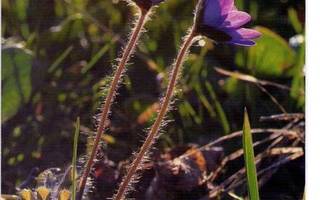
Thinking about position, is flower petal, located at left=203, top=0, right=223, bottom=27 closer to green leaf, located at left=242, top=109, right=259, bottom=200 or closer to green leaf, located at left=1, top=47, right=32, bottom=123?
green leaf, located at left=242, top=109, right=259, bottom=200

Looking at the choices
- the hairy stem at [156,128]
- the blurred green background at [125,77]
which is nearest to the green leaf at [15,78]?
the blurred green background at [125,77]

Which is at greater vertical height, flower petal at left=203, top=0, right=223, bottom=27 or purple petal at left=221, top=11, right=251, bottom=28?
flower petal at left=203, top=0, right=223, bottom=27

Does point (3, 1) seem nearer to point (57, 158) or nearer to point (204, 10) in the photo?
point (57, 158)

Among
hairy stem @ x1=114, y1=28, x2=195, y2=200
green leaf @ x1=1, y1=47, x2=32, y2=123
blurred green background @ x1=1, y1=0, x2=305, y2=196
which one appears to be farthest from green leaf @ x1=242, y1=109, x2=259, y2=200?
green leaf @ x1=1, y1=47, x2=32, y2=123

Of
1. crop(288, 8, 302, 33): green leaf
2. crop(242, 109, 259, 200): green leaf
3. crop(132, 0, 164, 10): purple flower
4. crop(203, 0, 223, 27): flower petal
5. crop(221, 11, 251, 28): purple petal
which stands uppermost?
crop(132, 0, 164, 10): purple flower

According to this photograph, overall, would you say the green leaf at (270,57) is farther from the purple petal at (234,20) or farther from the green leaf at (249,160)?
the green leaf at (249,160)

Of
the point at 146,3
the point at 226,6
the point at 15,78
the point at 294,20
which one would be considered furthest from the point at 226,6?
the point at 15,78

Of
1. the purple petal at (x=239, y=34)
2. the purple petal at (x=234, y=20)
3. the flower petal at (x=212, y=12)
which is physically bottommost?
the purple petal at (x=239, y=34)

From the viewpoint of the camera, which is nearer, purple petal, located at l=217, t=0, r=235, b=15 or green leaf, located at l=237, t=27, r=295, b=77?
purple petal, located at l=217, t=0, r=235, b=15
